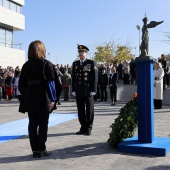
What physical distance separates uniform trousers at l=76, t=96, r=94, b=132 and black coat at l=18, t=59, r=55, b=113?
2.16 metres

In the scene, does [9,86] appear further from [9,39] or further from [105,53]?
[105,53]

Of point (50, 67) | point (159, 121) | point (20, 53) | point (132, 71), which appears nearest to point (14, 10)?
point (20, 53)

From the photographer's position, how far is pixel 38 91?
5.14m

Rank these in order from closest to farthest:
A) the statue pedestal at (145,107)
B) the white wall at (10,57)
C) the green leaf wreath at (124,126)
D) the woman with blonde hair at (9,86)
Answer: the statue pedestal at (145,107) < the green leaf wreath at (124,126) < the woman with blonde hair at (9,86) < the white wall at (10,57)

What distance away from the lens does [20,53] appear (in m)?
40.8

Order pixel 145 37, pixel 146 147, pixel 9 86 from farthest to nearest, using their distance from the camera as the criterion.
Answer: pixel 9 86 → pixel 145 37 → pixel 146 147

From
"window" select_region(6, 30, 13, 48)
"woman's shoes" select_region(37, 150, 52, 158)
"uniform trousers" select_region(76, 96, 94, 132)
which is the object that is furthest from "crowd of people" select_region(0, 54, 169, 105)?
"window" select_region(6, 30, 13, 48)

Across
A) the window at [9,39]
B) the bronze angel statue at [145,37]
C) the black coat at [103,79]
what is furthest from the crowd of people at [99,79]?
the window at [9,39]

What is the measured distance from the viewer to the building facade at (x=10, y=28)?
3741cm

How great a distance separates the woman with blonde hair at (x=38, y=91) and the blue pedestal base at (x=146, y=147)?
1.34 metres

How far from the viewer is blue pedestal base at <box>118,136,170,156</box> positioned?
521 centimetres

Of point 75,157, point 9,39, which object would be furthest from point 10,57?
point 75,157

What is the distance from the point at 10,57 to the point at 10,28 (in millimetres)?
4096

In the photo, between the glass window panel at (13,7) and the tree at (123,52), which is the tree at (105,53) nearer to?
the tree at (123,52)
